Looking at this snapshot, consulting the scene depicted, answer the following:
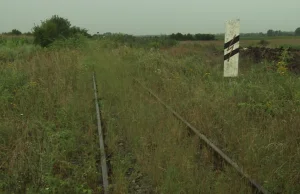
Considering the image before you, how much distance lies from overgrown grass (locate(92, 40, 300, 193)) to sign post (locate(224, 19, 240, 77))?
13.5 inches

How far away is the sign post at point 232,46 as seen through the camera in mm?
7375

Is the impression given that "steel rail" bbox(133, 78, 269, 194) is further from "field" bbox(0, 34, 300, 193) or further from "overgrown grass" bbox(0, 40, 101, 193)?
"overgrown grass" bbox(0, 40, 101, 193)

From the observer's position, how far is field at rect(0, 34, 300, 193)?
3.53m

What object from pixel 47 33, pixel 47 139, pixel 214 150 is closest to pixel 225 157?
pixel 214 150

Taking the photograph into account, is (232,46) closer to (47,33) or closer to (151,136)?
(151,136)

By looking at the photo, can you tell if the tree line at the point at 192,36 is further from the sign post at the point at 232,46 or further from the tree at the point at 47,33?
the sign post at the point at 232,46

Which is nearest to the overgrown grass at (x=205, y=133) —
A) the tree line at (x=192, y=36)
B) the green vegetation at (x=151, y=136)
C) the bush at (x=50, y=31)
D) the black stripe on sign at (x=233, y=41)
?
the green vegetation at (x=151, y=136)

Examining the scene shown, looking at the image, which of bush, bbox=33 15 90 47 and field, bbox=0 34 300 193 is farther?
bush, bbox=33 15 90 47

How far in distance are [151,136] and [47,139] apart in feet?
5.10

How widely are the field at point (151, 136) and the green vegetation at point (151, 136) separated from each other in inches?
0.6

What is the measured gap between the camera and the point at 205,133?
509 cm

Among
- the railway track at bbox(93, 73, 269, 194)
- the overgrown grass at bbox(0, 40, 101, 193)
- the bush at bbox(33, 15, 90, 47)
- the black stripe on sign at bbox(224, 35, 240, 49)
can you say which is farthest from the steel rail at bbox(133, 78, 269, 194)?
the bush at bbox(33, 15, 90, 47)

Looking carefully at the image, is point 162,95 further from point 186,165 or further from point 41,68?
point 41,68

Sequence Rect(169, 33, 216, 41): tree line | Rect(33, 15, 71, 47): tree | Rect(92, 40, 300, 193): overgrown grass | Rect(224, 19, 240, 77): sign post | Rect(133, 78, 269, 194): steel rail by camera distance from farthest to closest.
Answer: Rect(169, 33, 216, 41): tree line < Rect(33, 15, 71, 47): tree < Rect(224, 19, 240, 77): sign post < Rect(92, 40, 300, 193): overgrown grass < Rect(133, 78, 269, 194): steel rail
